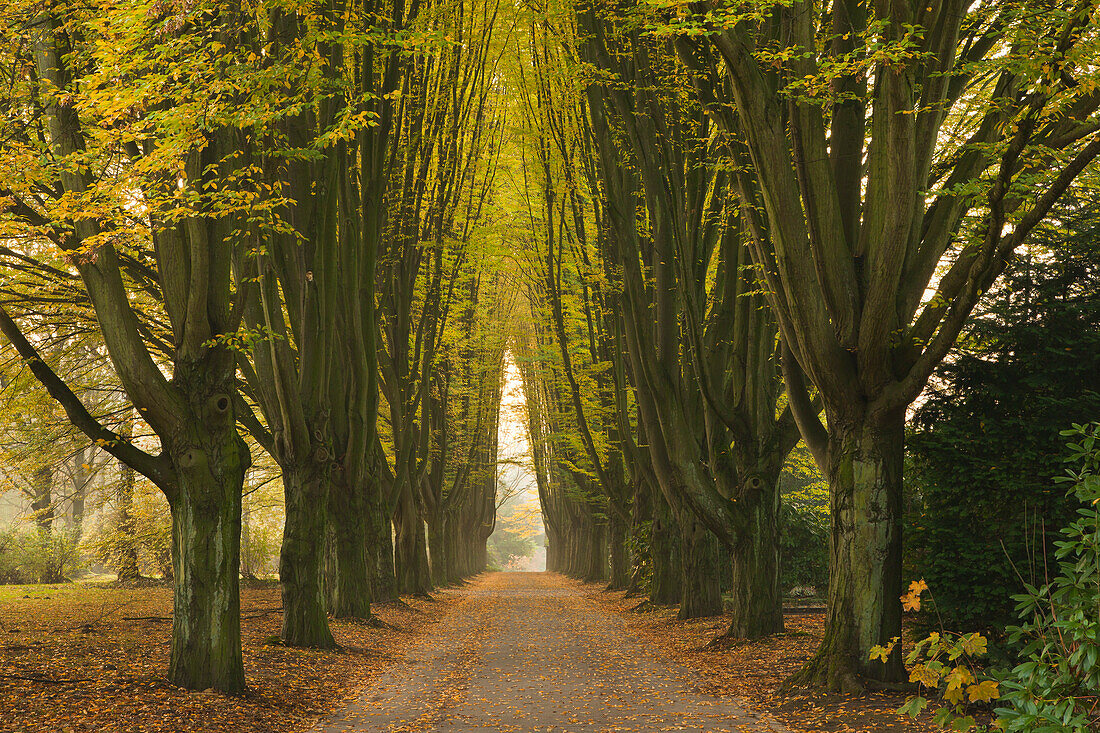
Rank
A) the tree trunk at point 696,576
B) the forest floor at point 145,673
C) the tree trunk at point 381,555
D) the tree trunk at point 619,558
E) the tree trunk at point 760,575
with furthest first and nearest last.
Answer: the tree trunk at point 619,558 → the tree trunk at point 381,555 → the tree trunk at point 696,576 → the tree trunk at point 760,575 → the forest floor at point 145,673

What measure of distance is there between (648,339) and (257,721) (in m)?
8.21

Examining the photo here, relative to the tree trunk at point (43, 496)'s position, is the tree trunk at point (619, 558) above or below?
below

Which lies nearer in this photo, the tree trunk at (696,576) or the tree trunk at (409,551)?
the tree trunk at (696,576)

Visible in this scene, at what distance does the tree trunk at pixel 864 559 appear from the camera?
23.7ft

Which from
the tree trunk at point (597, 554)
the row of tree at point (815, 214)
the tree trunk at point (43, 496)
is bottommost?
the tree trunk at point (597, 554)

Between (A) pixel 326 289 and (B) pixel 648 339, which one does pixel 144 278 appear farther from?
(B) pixel 648 339

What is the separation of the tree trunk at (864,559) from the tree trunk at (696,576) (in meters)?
7.21

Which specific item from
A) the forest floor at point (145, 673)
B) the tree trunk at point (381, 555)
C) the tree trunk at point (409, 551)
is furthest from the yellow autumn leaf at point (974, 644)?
the tree trunk at point (409, 551)

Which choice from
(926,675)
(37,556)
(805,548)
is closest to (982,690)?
(926,675)

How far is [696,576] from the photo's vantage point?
14875 mm

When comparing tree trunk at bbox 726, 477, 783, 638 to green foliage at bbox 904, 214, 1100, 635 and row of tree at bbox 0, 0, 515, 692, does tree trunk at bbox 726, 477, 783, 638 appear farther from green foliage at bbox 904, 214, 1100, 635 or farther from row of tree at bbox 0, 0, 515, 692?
row of tree at bbox 0, 0, 515, 692

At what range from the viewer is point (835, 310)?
7.52 m

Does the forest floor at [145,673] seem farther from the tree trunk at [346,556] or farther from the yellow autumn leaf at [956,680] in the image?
the yellow autumn leaf at [956,680]

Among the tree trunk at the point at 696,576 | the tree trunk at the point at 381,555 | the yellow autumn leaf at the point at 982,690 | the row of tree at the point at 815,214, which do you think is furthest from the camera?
the tree trunk at the point at 381,555
